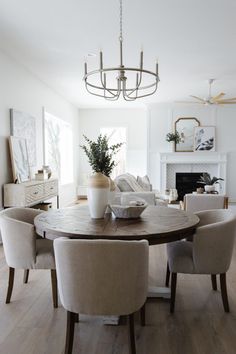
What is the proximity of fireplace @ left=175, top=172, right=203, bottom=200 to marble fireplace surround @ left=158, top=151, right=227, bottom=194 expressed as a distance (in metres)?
0.11

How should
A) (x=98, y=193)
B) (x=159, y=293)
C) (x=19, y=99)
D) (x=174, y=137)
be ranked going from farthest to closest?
(x=174, y=137) < (x=19, y=99) < (x=159, y=293) < (x=98, y=193)

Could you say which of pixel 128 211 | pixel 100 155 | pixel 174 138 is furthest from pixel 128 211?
pixel 174 138

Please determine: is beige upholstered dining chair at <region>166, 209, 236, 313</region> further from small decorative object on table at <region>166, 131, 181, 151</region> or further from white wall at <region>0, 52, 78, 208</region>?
small decorative object on table at <region>166, 131, 181, 151</region>

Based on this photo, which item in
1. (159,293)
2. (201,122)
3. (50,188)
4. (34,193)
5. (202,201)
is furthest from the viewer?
(201,122)

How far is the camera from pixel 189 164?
7.63 metres

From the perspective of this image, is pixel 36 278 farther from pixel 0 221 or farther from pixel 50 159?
pixel 50 159

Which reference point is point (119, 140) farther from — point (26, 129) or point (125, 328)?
point (125, 328)

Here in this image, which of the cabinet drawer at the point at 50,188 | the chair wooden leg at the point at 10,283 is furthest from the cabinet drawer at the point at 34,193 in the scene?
the chair wooden leg at the point at 10,283

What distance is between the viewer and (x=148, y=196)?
4.50 meters

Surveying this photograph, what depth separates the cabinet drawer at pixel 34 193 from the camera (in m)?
4.02

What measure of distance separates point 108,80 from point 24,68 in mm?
1543

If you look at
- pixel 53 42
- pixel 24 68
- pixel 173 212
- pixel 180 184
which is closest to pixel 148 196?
pixel 173 212

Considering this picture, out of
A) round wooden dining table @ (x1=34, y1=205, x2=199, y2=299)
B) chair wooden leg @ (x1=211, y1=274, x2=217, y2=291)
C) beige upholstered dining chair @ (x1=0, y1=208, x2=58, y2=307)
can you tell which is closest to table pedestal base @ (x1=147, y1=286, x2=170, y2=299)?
round wooden dining table @ (x1=34, y1=205, x2=199, y2=299)

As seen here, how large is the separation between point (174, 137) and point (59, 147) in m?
2.90
